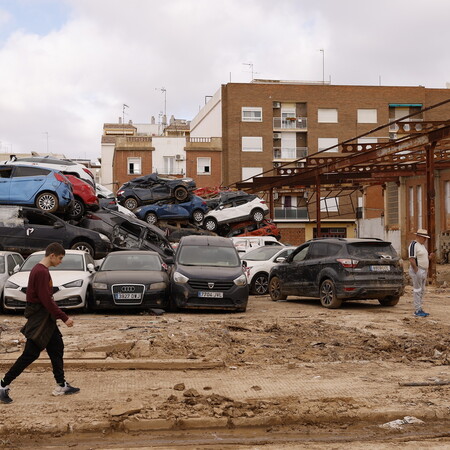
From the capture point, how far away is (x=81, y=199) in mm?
24062

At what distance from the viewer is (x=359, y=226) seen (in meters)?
53.0

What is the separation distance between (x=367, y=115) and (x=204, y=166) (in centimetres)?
1656

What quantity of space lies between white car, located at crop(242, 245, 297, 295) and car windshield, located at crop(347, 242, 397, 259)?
507 cm

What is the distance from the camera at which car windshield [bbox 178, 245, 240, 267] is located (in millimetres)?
17000

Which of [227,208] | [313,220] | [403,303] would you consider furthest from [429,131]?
[313,220]

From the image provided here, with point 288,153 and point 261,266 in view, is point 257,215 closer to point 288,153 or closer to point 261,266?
point 261,266

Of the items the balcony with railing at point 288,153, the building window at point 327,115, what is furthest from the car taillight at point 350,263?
the building window at point 327,115

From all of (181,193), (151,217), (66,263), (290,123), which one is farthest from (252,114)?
(66,263)

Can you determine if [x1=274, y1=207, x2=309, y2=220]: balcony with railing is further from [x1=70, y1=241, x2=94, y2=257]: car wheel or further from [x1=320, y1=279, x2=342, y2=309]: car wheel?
[x1=320, y1=279, x2=342, y2=309]: car wheel

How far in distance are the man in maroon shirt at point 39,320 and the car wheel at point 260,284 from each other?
14.6 meters

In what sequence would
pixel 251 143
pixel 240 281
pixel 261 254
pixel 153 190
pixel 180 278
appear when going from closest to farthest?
1. pixel 180 278
2. pixel 240 281
3. pixel 261 254
4. pixel 153 190
5. pixel 251 143

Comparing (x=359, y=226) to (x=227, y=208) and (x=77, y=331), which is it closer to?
A: (x=227, y=208)

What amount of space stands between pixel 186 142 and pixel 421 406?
2412 inches

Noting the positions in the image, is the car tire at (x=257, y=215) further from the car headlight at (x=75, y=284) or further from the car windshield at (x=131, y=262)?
the car headlight at (x=75, y=284)
